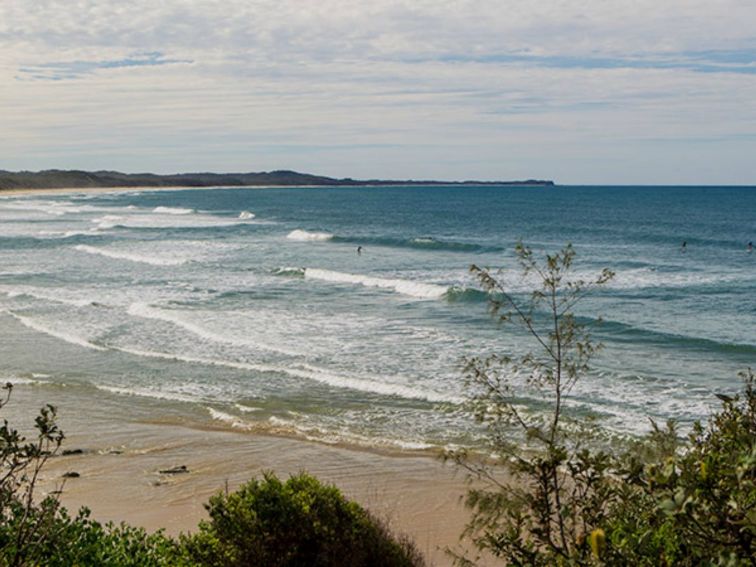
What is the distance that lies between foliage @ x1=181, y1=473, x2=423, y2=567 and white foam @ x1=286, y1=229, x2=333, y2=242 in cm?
5884

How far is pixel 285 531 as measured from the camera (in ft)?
27.9

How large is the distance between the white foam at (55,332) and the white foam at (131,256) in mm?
18050

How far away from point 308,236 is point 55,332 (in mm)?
43983

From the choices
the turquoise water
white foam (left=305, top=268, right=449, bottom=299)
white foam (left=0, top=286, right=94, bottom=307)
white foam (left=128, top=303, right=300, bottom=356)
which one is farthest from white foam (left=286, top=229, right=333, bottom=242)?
white foam (left=128, top=303, right=300, bottom=356)

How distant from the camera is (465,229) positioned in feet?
265

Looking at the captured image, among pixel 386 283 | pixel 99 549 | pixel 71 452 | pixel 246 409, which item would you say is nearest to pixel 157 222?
pixel 386 283

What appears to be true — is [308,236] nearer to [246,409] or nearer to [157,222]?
[157,222]

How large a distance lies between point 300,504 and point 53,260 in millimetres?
43755

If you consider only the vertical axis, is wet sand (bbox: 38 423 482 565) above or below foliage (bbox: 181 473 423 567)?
below

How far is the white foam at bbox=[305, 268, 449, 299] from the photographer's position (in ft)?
121

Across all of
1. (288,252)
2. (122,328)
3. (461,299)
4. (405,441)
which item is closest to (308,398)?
(405,441)

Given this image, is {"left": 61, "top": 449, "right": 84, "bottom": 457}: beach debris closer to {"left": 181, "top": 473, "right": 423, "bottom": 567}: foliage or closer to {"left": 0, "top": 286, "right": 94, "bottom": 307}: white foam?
{"left": 181, "top": 473, "right": 423, "bottom": 567}: foliage

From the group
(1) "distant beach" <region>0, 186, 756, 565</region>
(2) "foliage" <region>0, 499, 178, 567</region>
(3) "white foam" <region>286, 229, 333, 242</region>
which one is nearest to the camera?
(2) "foliage" <region>0, 499, 178, 567</region>

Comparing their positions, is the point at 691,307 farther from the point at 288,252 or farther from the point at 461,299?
the point at 288,252
